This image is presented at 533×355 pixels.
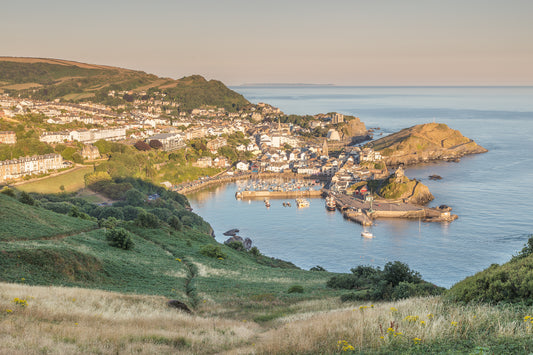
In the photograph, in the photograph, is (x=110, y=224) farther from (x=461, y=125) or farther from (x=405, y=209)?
(x=461, y=125)

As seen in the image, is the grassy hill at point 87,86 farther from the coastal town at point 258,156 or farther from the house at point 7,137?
the house at point 7,137

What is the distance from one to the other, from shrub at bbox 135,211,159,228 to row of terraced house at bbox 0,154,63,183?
3027 cm

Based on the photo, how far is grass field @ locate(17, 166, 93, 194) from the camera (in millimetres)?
46875

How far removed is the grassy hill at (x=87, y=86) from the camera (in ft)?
502

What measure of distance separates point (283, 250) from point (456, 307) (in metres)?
34.5

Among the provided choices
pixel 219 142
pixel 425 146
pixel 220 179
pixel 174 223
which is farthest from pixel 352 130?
pixel 174 223

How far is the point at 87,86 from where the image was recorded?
169m

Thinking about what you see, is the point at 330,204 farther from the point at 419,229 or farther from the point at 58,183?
the point at 58,183

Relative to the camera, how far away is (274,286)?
1642cm

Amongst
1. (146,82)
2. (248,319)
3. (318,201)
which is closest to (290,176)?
(318,201)

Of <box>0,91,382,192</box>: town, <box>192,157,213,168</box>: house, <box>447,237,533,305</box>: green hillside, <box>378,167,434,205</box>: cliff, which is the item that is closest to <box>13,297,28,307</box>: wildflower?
<box>447,237,533,305</box>: green hillside

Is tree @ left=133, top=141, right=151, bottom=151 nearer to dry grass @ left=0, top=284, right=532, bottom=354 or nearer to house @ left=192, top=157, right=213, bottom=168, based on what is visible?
house @ left=192, top=157, right=213, bottom=168

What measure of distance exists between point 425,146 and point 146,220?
3204 inches

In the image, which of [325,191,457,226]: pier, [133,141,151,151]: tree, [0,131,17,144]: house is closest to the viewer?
[325,191,457,226]: pier
